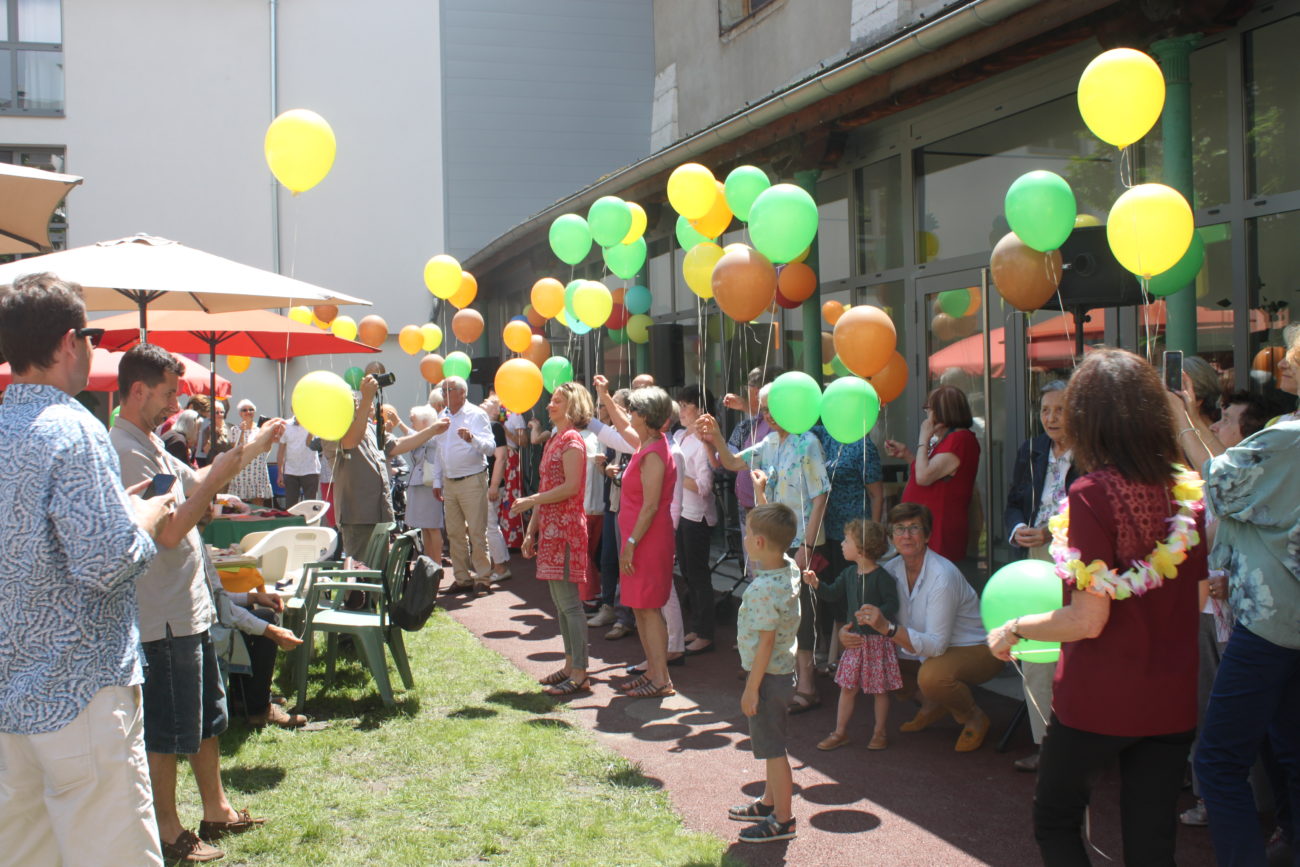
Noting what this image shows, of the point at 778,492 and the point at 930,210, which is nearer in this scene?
the point at 778,492

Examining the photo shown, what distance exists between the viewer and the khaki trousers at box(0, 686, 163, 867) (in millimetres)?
2379

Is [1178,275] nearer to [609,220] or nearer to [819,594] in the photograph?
[819,594]

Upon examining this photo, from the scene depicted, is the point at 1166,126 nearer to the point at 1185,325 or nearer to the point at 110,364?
the point at 1185,325

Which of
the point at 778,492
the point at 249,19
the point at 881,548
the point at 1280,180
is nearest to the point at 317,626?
the point at 778,492

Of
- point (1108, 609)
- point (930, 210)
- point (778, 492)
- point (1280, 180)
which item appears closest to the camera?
point (1108, 609)

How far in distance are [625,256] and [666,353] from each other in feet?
8.23

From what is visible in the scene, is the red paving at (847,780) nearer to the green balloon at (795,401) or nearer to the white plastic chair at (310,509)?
the green balloon at (795,401)

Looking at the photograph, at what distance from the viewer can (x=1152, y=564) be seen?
8.20 ft

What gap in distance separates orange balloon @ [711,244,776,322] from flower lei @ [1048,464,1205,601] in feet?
10.0

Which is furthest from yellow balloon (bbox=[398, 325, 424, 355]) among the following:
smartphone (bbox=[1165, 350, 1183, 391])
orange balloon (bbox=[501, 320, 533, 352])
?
smartphone (bbox=[1165, 350, 1183, 391])

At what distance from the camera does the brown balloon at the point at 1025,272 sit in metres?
4.38

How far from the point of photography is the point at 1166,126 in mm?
4922

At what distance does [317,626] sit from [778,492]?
2.60m

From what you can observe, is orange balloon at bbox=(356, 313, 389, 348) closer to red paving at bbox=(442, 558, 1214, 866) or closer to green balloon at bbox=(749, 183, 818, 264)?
red paving at bbox=(442, 558, 1214, 866)
